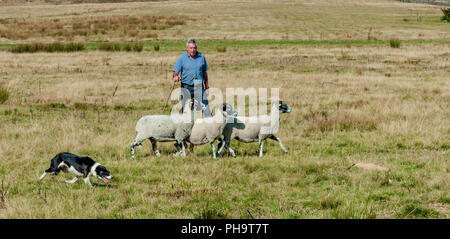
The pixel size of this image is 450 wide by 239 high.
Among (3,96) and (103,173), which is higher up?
(103,173)

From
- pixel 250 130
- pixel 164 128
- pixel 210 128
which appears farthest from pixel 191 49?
pixel 250 130

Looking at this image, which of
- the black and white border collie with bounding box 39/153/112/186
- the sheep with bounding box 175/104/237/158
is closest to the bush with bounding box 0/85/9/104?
the sheep with bounding box 175/104/237/158

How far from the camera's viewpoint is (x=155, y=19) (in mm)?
72625

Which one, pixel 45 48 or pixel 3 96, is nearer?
pixel 3 96

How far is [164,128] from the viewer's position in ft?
32.1

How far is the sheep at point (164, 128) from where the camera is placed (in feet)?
32.0

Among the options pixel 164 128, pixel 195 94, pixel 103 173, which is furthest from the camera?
pixel 195 94

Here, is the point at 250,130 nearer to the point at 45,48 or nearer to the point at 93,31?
the point at 45,48

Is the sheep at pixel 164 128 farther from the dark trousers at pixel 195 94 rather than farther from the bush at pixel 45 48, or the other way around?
the bush at pixel 45 48

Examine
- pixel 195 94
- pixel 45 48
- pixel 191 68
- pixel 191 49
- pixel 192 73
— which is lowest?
pixel 45 48

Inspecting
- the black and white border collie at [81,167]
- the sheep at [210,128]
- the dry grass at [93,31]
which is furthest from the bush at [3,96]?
the dry grass at [93,31]

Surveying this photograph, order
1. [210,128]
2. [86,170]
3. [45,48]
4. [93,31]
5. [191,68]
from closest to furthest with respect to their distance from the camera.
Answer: [86,170] → [210,128] → [191,68] → [45,48] → [93,31]

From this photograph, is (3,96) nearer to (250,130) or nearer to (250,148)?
(250,148)

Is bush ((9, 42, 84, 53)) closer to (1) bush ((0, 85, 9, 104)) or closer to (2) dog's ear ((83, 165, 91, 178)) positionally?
(1) bush ((0, 85, 9, 104))
